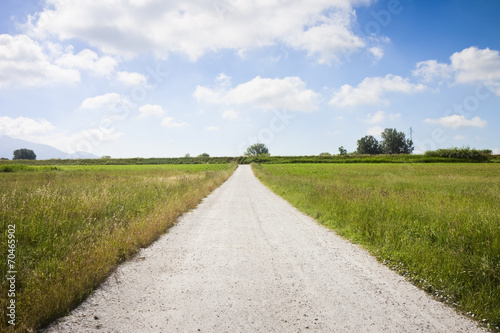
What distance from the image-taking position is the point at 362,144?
13362cm

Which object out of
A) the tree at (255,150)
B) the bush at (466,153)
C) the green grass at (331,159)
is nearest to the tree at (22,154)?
the green grass at (331,159)

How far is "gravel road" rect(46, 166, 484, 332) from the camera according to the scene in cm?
317

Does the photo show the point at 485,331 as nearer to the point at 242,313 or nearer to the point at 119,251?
the point at 242,313

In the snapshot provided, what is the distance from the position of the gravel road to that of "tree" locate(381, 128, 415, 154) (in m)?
139

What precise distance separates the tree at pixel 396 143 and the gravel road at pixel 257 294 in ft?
457

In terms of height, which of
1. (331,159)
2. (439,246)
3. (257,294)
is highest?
(331,159)

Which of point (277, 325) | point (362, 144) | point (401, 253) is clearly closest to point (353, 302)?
point (277, 325)

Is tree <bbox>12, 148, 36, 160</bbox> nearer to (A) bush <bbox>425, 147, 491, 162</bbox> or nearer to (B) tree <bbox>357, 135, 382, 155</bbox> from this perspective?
(B) tree <bbox>357, 135, 382, 155</bbox>

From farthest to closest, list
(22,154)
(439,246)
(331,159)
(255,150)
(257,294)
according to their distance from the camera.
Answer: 1. (255,150)
2. (22,154)
3. (331,159)
4. (439,246)
5. (257,294)

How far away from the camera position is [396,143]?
12750cm

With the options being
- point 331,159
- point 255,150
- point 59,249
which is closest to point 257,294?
point 59,249

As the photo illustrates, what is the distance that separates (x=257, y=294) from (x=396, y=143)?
144 metres

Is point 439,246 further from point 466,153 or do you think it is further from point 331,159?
point 466,153

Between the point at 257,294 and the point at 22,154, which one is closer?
the point at 257,294
